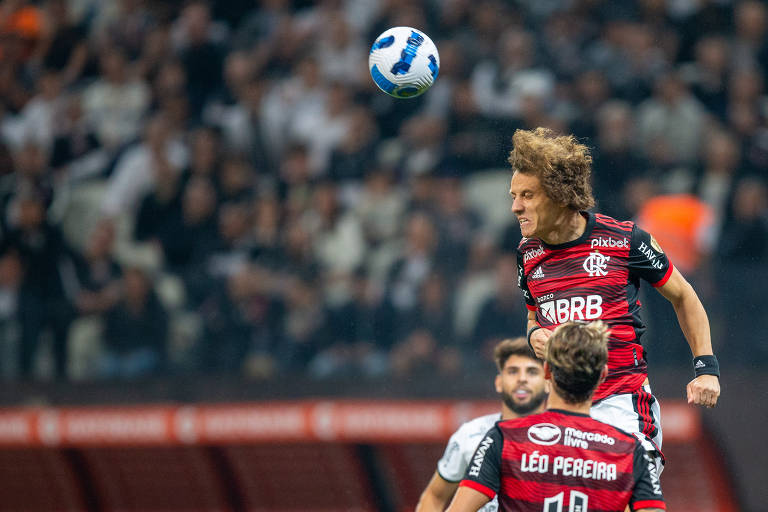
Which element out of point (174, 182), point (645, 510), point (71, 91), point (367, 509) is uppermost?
point (71, 91)

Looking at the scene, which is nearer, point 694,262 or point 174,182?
point 694,262

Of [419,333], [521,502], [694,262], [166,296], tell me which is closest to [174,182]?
[166,296]

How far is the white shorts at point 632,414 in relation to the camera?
227 inches

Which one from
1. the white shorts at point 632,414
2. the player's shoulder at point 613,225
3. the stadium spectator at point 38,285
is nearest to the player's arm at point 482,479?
the white shorts at point 632,414

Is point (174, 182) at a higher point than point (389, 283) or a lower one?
higher

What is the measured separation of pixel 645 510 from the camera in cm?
491

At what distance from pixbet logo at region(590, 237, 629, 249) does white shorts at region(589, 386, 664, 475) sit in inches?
29.3

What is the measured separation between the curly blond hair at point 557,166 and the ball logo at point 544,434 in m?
1.31

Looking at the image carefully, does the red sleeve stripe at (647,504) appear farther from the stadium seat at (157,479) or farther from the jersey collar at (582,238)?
the stadium seat at (157,479)

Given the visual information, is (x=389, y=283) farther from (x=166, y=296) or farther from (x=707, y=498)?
(x=707, y=498)

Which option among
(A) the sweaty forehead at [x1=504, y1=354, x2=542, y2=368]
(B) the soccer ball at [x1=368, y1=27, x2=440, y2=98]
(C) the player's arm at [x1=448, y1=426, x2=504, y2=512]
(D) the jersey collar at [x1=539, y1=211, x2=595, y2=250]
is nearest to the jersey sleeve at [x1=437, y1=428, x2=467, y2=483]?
(A) the sweaty forehead at [x1=504, y1=354, x2=542, y2=368]

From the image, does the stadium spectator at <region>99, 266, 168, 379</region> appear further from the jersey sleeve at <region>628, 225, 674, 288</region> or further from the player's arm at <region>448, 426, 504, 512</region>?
the player's arm at <region>448, 426, 504, 512</region>

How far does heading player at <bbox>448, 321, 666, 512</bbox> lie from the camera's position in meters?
4.87

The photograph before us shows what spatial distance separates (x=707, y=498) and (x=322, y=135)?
5.71 m
